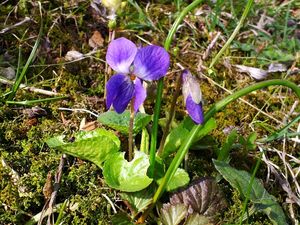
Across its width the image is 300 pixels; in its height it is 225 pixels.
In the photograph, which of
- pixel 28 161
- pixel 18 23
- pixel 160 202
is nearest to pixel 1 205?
pixel 28 161

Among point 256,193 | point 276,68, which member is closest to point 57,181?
point 256,193

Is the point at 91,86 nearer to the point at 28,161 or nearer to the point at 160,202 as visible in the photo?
the point at 28,161

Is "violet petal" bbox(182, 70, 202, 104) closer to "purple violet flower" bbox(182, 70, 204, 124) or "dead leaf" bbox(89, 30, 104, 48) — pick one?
"purple violet flower" bbox(182, 70, 204, 124)

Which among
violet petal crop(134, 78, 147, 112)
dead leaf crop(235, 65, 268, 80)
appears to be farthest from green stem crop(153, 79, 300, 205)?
dead leaf crop(235, 65, 268, 80)

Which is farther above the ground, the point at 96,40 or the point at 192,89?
the point at 192,89

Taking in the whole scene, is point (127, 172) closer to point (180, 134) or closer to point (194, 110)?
point (180, 134)
